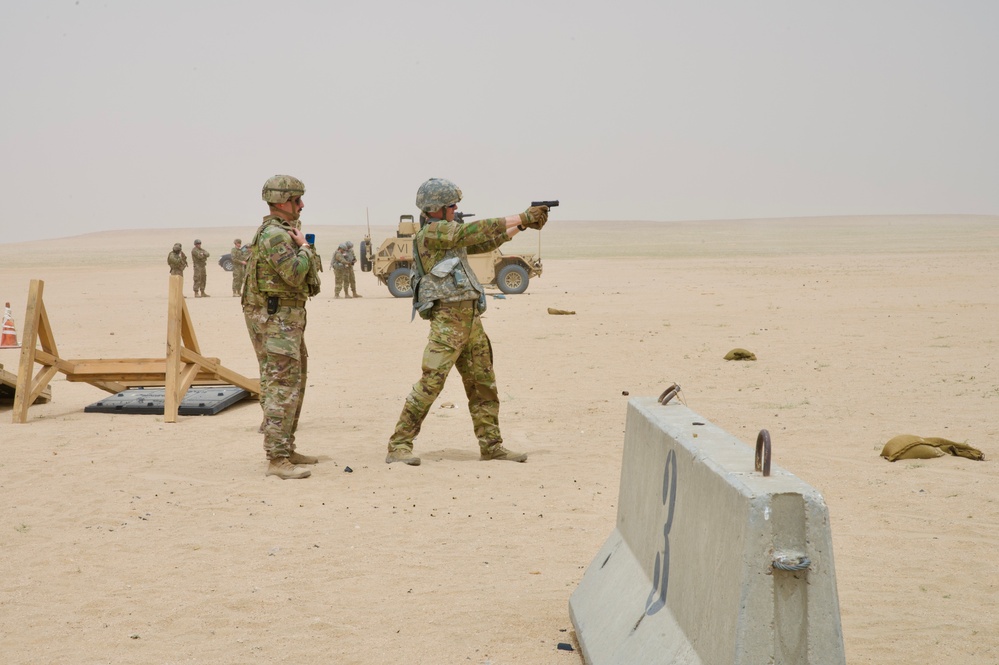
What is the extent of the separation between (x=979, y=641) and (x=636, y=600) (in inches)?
56.9

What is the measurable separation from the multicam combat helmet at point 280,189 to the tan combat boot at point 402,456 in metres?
1.90

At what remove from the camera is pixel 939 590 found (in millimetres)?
4625

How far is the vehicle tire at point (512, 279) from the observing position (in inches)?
1102

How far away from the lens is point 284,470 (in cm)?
711

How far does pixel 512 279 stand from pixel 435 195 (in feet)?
68.6

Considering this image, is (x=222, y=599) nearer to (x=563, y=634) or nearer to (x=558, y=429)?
(x=563, y=634)

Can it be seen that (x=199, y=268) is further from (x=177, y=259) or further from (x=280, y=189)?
(x=280, y=189)

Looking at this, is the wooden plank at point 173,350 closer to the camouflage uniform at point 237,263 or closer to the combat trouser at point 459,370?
the combat trouser at point 459,370

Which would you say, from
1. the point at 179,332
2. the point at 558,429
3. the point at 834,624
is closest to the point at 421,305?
the point at 558,429

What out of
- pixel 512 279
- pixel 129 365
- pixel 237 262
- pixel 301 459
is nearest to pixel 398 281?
pixel 512 279

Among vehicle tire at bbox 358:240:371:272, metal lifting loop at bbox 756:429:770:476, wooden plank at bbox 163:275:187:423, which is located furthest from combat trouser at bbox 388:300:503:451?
vehicle tire at bbox 358:240:371:272

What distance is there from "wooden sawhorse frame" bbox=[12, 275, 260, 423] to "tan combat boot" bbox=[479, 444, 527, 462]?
9.94ft

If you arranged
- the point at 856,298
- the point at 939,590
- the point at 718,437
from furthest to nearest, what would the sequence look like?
the point at 856,298 → the point at 939,590 → the point at 718,437

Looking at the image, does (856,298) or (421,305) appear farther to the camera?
(856,298)
